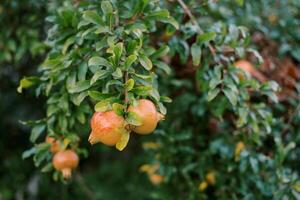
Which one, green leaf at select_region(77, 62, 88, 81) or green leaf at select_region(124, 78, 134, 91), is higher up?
green leaf at select_region(124, 78, 134, 91)

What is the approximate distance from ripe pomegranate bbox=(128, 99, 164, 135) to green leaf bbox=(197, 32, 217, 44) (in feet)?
1.12

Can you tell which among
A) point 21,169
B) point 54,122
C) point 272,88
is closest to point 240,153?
point 272,88

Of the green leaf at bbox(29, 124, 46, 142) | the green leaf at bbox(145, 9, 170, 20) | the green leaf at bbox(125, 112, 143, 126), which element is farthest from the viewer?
the green leaf at bbox(29, 124, 46, 142)

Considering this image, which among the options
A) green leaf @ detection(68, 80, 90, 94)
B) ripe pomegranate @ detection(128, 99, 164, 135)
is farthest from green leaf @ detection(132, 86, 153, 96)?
green leaf @ detection(68, 80, 90, 94)

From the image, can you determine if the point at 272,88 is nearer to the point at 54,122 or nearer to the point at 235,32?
the point at 235,32

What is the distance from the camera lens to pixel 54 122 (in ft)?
3.97

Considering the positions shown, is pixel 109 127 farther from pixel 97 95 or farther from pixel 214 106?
pixel 214 106

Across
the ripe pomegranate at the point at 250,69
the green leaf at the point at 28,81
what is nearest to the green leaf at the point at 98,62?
the green leaf at the point at 28,81

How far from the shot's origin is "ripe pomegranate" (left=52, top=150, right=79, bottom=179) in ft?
3.91

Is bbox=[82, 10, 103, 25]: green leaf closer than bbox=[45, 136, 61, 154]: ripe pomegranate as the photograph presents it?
Yes

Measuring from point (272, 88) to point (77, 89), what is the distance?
55cm

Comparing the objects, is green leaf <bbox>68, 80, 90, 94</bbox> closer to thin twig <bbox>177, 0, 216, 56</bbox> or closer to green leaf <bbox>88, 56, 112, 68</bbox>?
green leaf <bbox>88, 56, 112, 68</bbox>

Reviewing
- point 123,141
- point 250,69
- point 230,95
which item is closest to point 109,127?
point 123,141

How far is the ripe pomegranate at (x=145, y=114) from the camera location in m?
0.91
